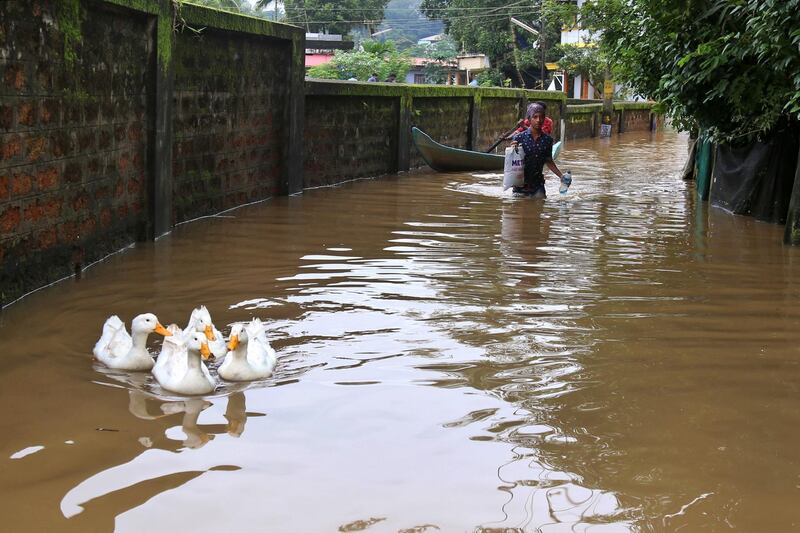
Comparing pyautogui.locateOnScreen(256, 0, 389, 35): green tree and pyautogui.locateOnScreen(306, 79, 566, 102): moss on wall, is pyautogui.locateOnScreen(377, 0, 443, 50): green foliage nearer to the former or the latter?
pyautogui.locateOnScreen(256, 0, 389, 35): green tree

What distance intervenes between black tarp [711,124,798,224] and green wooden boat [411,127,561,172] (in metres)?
6.11

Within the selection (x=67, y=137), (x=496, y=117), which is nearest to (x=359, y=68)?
(x=496, y=117)

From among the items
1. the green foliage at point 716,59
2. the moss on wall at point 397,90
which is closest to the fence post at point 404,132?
the moss on wall at point 397,90

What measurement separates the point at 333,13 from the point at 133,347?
49.3 metres

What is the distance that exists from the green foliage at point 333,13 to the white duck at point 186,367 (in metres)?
48.1

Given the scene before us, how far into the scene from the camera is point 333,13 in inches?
2101

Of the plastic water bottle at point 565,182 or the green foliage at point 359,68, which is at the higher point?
the green foliage at point 359,68

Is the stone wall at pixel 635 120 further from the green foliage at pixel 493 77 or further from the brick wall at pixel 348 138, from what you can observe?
the brick wall at pixel 348 138

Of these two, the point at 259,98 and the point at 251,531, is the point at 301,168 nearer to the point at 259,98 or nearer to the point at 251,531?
the point at 259,98

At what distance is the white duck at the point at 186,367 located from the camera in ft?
17.7

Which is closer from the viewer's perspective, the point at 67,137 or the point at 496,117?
the point at 67,137

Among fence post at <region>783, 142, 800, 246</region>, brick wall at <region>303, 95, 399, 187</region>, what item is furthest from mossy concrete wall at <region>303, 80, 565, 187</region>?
fence post at <region>783, 142, 800, 246</region>

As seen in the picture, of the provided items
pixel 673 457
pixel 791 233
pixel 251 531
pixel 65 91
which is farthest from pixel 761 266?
pixel 251 531

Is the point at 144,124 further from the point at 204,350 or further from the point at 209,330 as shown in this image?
the point at 204,350
